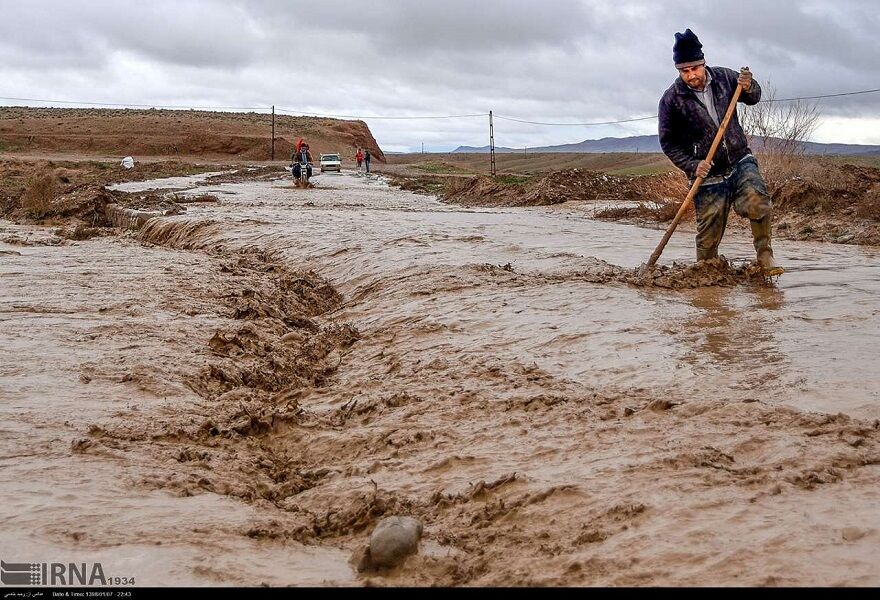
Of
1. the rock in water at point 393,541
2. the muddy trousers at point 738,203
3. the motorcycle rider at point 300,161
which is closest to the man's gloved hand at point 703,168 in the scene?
the muddy trousers at point 738,203

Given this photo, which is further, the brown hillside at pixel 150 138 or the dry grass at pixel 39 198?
the brown hillside at pixel 150 138

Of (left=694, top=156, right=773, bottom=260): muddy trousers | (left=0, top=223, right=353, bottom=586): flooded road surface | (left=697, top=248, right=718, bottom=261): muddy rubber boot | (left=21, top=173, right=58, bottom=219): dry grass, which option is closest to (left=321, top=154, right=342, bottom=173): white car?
(left=21, top=173, right=58, bottom=219): dry grass

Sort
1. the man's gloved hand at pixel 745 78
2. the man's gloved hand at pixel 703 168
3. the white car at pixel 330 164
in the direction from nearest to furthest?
the man's gloved hand at pixel 745 78 → the man's gloved hand at pixel 703 168 → the white car at pixel 330 164

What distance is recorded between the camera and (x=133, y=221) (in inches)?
565

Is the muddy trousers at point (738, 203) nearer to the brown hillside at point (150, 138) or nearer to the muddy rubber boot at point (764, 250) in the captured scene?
the muddy rubber boot at point (764, 250)

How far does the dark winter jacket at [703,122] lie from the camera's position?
6.22m

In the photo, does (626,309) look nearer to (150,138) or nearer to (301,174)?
(301,174)

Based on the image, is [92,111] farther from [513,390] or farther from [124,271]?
[513,390]

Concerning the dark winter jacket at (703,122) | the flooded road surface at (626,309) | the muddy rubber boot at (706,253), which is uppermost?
the dark winter jacket at (703,122)

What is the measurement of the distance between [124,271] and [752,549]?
299 inches

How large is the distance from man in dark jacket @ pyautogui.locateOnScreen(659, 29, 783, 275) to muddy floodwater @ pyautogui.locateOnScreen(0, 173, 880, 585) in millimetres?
646

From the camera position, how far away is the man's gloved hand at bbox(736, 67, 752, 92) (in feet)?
19.9

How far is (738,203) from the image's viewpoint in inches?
252

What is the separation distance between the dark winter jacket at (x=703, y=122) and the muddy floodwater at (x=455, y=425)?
3.16 feet
